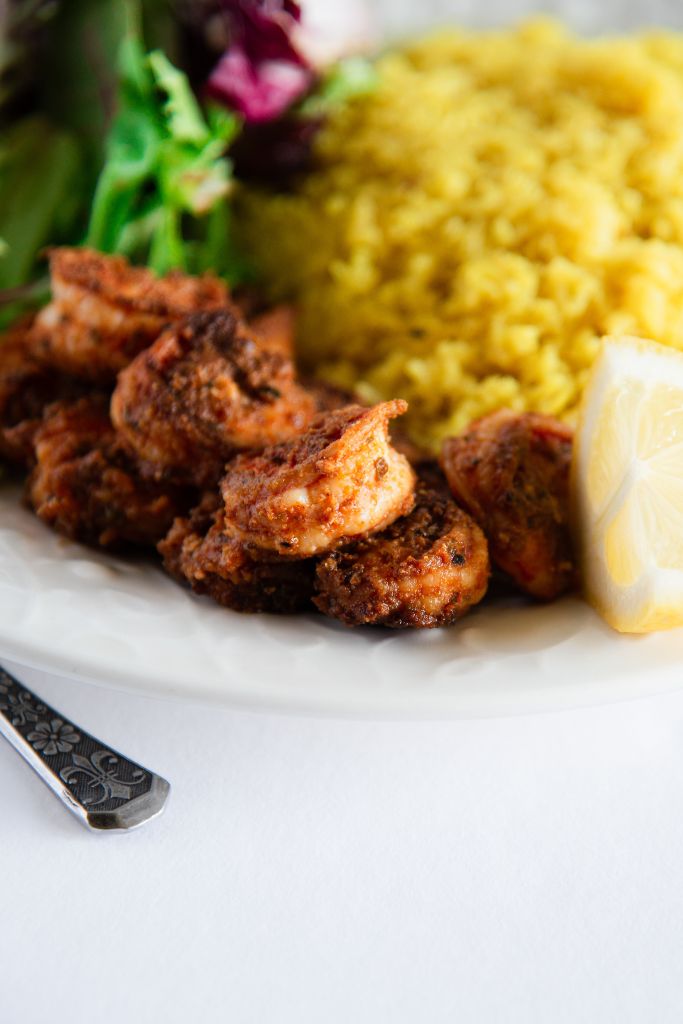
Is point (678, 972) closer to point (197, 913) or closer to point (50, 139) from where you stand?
point (197, 913)

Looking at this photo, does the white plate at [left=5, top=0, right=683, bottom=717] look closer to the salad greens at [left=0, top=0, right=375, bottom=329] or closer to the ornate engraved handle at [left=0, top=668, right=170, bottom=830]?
the ornate engraved handle at [left=0, top=668, right=170, bottom=830]

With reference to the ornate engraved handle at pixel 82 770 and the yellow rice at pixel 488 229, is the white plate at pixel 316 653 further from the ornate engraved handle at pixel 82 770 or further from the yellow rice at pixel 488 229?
the yellow rice at pixel 488 229

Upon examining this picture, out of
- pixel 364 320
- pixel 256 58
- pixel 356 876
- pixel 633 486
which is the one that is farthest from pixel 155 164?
pixel 356 876

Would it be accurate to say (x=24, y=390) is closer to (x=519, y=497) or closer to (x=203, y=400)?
(x=203, y=400)

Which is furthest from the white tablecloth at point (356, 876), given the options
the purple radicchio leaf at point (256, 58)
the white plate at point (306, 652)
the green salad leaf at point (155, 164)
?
the purple radicchio leaf at point (256, 58)

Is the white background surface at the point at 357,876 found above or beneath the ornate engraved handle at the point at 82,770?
beneath

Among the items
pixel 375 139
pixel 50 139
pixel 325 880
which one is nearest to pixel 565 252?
pixel 375 139
